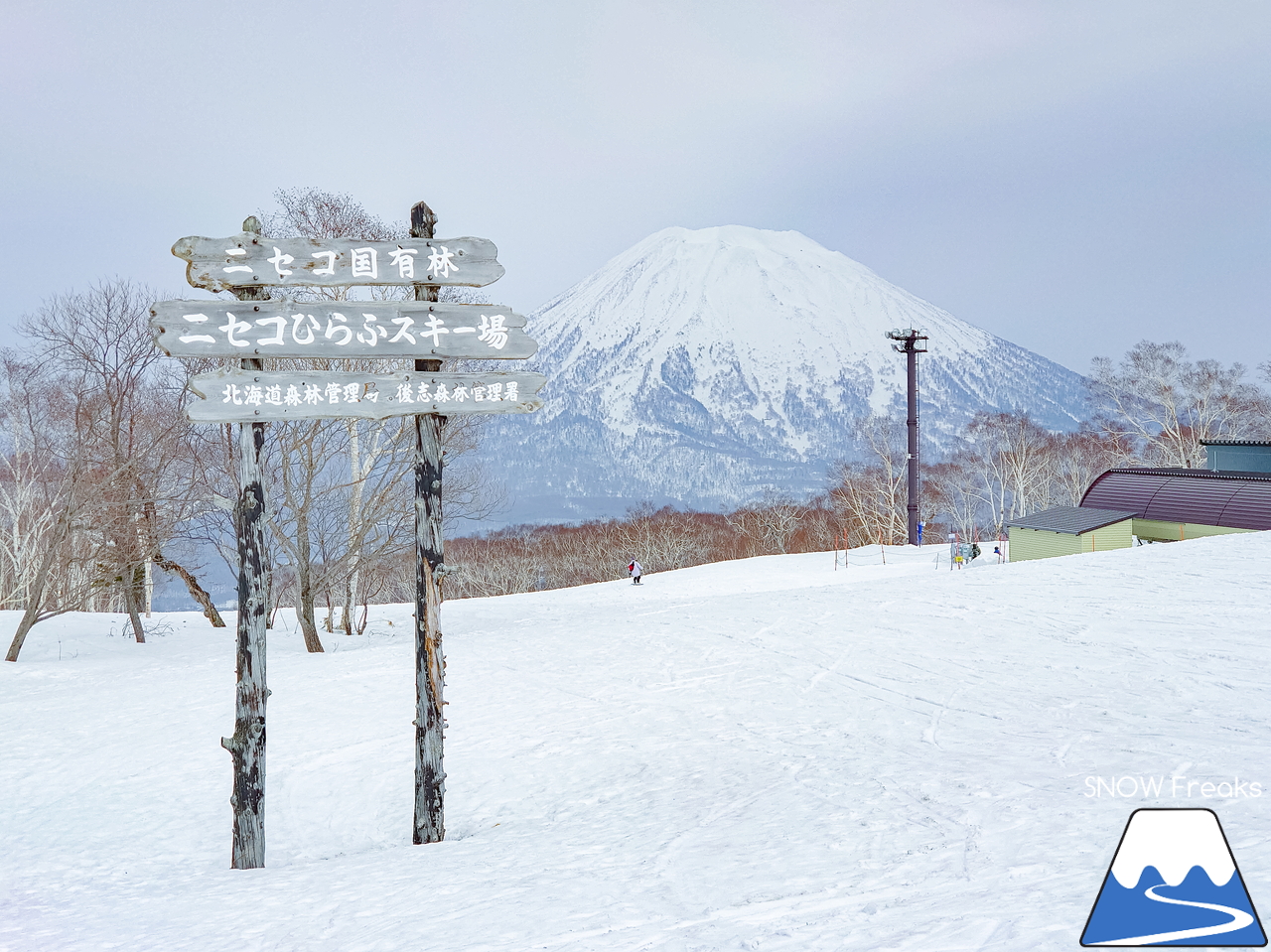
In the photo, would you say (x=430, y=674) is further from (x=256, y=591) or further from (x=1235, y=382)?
(x=1235, y=382)

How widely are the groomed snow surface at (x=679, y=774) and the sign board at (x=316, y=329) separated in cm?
380

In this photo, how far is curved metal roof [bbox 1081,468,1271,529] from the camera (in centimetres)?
2044

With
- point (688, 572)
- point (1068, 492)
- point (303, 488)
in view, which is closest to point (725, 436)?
point (1068, 492)

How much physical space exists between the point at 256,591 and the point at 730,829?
4.07 m

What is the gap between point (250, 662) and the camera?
632 centimetres

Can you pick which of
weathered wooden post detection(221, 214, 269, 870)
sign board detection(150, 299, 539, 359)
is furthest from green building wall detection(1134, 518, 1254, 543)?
weathered wooden post detection(221, 214, 269, 870)

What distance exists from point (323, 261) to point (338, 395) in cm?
109

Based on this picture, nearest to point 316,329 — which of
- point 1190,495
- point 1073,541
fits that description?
point 1073,541

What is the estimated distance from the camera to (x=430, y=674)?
641 centimetres

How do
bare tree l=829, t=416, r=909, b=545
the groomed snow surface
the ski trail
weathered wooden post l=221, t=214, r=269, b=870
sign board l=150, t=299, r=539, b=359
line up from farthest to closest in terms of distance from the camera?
bare tree l=829, t=416, r=909, b=545, sign board l=150, t=299, r=539, b=359, weathered wooden post l=221, t=214, r=269, b=870, the groomed snow surface, the ski trail

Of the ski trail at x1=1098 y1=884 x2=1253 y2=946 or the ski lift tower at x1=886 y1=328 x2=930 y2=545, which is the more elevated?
the ski lift tower at x1=886 y1=328 x2=930 y2=545

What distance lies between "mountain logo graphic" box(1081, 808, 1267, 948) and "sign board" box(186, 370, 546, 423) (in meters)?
4.78

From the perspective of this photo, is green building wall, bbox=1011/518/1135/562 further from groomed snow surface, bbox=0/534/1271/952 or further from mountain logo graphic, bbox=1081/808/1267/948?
mountain logo graphic, bbox=1081/808/1267/948

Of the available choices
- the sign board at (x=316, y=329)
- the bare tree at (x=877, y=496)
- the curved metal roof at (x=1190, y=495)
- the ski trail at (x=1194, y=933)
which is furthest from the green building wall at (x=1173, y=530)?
the sign board at (x=316, y=329)
